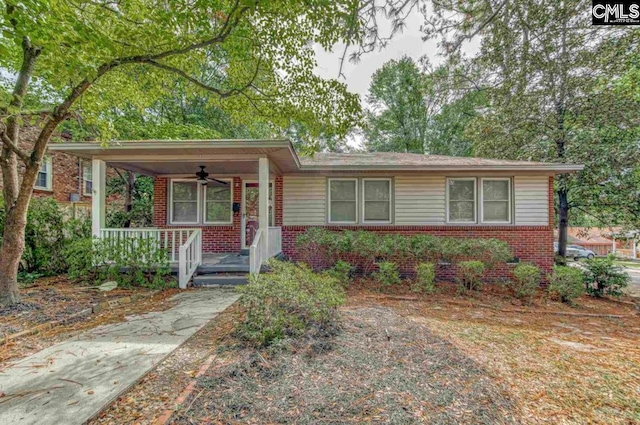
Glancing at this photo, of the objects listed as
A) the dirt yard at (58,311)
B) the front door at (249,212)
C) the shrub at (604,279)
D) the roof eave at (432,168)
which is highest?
the roof eave at (432,168)

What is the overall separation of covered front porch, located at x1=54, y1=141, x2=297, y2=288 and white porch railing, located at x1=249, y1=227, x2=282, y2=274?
20 mm

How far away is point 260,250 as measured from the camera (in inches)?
251

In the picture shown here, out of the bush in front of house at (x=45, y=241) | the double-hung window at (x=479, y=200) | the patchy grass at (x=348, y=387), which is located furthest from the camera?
the double-hung window at (x=479, y=200)

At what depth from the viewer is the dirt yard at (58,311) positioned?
3.48 metres

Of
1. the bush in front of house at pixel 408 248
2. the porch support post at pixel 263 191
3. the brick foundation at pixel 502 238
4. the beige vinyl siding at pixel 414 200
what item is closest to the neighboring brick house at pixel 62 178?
the beige vinyl siding at pixel 414 200

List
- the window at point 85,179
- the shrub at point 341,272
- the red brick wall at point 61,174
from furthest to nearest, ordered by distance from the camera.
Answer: the window at point 85,179 → the red brick wall at point 61,174 → the shrub at point 341,272

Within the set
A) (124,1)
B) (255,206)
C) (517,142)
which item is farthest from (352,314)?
(517,142)

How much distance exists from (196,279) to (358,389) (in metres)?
4.97

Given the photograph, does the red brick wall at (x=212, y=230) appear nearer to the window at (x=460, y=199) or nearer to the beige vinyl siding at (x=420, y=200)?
the beige vinyl siding at (x=420, y=200)

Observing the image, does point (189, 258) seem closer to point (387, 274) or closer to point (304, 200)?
point (304, 200)

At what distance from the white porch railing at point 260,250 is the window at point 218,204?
7.43 feet

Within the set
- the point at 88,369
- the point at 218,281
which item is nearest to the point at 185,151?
the point at 218,281

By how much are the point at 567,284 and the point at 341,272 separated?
16.8ft

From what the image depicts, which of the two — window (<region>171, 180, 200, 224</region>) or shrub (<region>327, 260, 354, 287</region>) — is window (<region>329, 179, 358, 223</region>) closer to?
shrub (<region>327, 260, 354, 287</region>)
